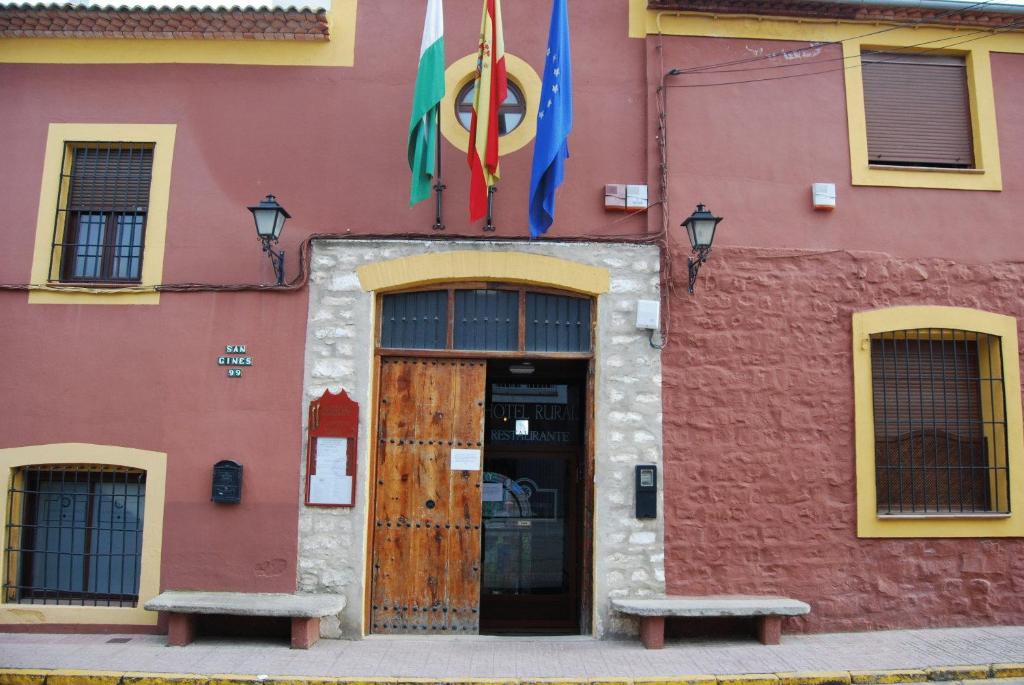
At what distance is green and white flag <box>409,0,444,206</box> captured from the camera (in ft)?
23.0

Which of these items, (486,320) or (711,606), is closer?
(711,606)

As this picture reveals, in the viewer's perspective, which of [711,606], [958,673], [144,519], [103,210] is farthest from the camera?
[103,210]

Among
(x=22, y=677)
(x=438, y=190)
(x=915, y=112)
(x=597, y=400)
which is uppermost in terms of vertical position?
(x=915, y=112)

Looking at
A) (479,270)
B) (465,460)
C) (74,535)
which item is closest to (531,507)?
(465,460)

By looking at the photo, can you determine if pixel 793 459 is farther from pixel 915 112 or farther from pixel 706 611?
pixel 915 112

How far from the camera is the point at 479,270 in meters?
7.35

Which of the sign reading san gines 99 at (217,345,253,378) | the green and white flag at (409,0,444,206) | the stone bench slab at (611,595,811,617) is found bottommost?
the stone bench slab at (611,595,811,617)

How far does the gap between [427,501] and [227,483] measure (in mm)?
1742

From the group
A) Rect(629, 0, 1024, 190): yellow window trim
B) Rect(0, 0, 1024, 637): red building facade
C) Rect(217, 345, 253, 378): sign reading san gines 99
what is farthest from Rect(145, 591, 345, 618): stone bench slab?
Rect(629, 0, 1024, 190): yellow window trim

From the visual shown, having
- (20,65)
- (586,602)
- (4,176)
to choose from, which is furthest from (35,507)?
(586,602)

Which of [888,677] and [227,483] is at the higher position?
[227,483]

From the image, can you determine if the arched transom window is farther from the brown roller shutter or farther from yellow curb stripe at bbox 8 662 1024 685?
the brown roller shutter

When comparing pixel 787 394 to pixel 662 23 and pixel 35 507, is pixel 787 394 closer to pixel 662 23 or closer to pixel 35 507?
pixel 662 23

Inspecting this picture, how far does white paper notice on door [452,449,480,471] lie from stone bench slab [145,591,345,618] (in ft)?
4.89
